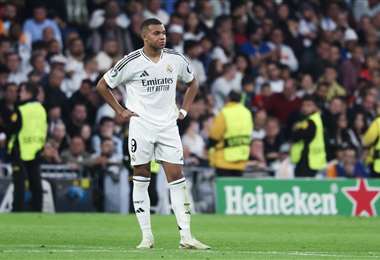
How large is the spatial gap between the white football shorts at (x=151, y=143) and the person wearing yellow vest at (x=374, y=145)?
9769mm

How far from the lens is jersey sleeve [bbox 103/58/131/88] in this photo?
13484 millimetres

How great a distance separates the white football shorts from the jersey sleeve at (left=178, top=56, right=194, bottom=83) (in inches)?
25.3

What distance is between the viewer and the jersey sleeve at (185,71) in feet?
44.9

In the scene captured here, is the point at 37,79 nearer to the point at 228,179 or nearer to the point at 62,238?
the point at 228,179

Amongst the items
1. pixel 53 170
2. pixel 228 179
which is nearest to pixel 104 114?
pixel 53 170

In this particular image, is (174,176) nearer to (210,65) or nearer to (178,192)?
(178,192)

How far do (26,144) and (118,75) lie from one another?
7.78m

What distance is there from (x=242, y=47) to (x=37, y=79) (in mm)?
6343

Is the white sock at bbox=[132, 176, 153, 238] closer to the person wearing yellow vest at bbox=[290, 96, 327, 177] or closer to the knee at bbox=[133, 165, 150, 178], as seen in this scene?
the knee at bbox=[133, 165, 150, 178]

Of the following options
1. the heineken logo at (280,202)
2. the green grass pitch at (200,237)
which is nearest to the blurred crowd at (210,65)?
the heineken logo at (280,202)

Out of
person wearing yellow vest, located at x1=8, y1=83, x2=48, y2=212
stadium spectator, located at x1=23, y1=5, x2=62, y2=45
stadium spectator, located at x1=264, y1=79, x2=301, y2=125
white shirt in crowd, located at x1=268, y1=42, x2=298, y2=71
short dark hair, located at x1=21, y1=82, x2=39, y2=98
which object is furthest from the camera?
white shirt in crowd, located at x1=268, y1=42, x2=298, y2=71

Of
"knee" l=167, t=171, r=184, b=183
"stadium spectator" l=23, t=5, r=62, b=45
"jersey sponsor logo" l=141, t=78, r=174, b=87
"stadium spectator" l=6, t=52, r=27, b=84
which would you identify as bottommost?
"knee" l=167, t=171, r=184, b=183

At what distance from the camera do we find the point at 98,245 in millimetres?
13812

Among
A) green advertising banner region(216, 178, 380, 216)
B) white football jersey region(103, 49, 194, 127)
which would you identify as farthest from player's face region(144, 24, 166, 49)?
green advertising banner region(216, 178, 380, 216)
